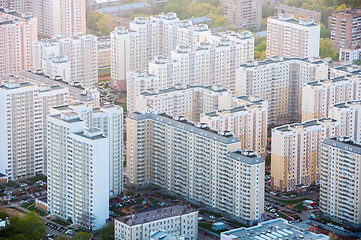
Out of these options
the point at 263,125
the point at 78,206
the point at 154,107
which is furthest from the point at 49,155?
the point at 263,125

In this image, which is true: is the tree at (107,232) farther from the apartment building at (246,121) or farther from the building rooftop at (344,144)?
the building rooftop at (344,144)

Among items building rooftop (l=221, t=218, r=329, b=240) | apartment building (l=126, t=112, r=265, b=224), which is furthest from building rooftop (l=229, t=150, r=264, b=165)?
building rooftop (l=221, t=218, r=329, b=240)

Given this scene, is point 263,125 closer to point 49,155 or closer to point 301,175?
point 301,175

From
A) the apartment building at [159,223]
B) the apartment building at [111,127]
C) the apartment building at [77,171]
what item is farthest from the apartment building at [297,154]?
the apartment building at [77,171]

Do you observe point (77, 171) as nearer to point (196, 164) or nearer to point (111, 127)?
point (111, 127)

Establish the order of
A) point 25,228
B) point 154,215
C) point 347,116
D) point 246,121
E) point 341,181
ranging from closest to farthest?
point 154,215
point 25,228
point 341,181
point 347,116
point 246,121

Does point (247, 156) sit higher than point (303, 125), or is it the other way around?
point (303, 125)

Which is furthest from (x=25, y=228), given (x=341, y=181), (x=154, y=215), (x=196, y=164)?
(x=341, y=181)
